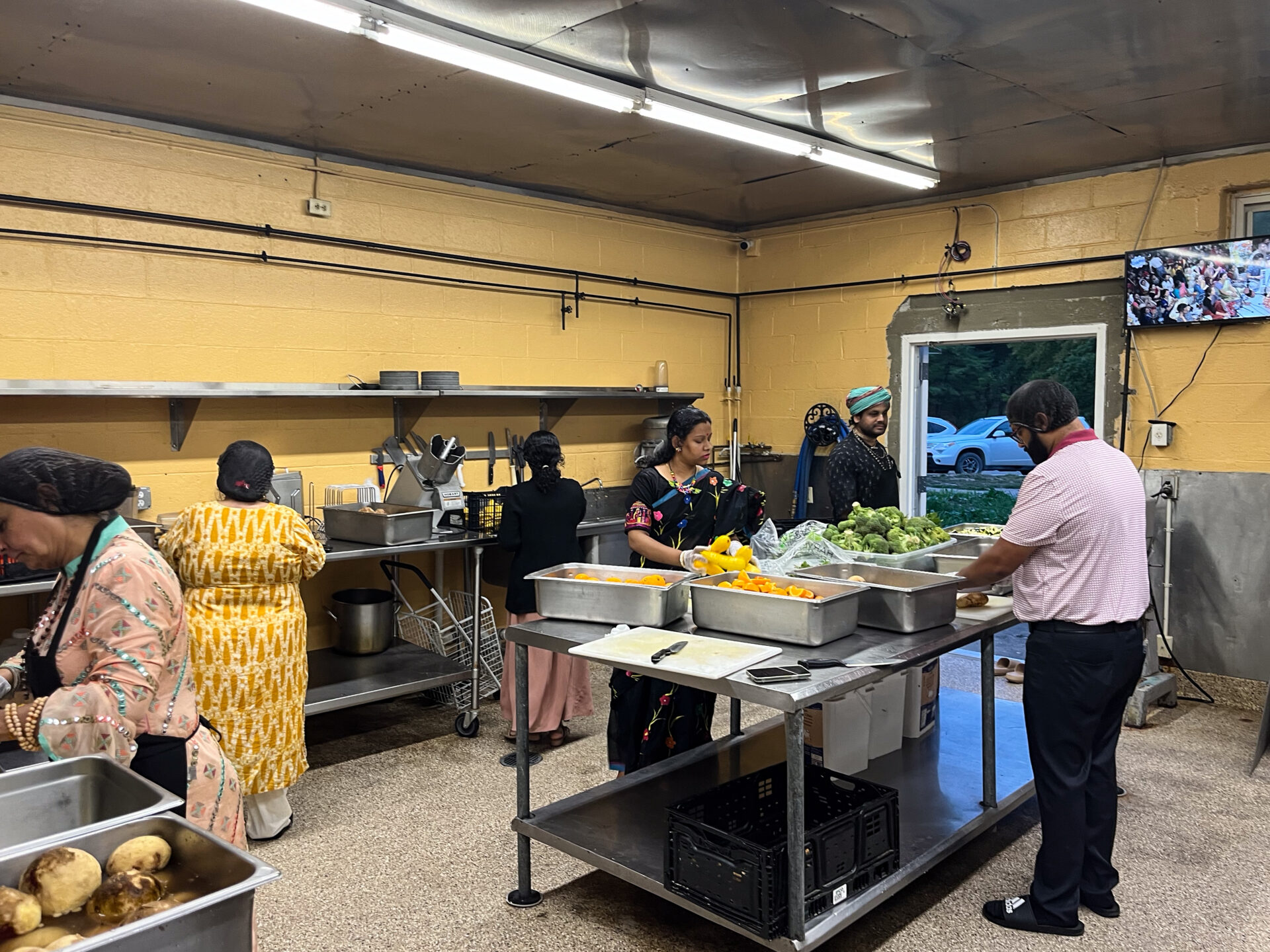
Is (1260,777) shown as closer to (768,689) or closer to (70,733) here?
(768,689)

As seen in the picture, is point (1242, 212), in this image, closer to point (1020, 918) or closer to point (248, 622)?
point (1020, 918)

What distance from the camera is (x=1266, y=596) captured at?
5090 mm

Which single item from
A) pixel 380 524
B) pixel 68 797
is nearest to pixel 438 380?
pixel 380 524

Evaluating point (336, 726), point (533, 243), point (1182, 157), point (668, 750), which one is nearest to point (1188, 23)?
point (1182, 157)

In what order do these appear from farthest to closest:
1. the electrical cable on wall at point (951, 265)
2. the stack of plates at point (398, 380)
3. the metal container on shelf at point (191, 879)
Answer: the electrical cable on wall at point (951, 265) → the stack of plates at point (398, 380) → the metal container on shelf at point (191, 879)

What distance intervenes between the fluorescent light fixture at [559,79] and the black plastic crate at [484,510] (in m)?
1.90

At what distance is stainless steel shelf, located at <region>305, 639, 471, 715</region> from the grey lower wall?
3.80 metres

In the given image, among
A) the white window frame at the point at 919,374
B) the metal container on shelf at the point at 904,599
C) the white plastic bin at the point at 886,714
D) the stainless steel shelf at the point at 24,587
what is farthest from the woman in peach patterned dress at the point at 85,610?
the white window frame at the point at 919,374

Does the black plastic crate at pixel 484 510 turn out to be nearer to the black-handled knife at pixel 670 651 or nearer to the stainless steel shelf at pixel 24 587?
the stainless steel shelf at pixel 24 587

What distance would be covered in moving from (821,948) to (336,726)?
287 cm

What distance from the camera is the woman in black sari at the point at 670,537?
11.9 feet

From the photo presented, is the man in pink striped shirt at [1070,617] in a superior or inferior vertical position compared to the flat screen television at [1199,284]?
inferior

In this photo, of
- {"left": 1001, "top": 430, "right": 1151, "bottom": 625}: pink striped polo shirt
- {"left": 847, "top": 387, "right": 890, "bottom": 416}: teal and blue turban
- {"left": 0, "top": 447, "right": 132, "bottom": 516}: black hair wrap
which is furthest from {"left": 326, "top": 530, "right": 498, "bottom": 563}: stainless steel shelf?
{"left": 1001, "top": 430, "right": 1151, "bottom": 625}: pink striped polo shirt

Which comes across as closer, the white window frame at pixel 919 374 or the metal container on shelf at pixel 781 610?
the metal container on shelf at pixel 781 610
